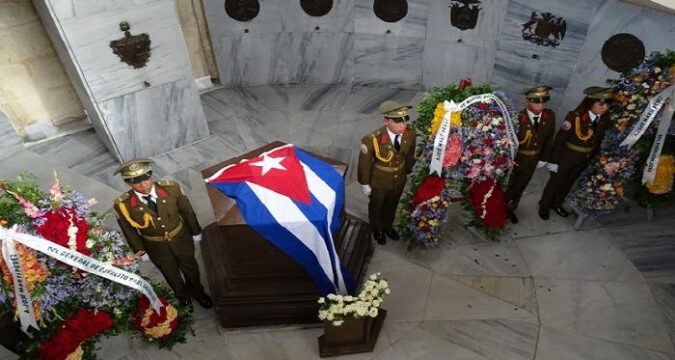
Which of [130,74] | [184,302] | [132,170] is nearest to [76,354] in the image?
[184,302]

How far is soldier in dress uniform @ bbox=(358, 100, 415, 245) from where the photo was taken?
384 centimetres

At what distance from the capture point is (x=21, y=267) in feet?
8.29

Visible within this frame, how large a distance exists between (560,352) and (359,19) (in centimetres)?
521

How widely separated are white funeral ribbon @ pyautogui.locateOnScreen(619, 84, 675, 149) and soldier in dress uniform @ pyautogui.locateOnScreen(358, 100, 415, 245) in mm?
1911

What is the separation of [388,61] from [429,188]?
3.55 metres

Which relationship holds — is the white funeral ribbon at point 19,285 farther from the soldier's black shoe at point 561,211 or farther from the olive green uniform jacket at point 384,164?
the soldier's black shoe at point 561,211

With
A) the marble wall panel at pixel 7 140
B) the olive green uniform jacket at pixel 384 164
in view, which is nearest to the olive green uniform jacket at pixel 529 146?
the olive green uniform jacket at pixel 384 164

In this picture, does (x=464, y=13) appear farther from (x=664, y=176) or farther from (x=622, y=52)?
(x=664, y=176)

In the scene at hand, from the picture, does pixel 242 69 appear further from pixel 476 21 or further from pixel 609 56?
pixel 609 56

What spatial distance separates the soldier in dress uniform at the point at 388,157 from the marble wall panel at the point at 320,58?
133 inches

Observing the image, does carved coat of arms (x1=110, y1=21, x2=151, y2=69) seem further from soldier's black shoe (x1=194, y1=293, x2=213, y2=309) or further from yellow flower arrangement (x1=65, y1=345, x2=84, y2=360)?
yellow flower arrangement (x1=65, y1=345, x2=84, y2=360)

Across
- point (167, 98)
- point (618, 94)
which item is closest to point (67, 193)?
point (167, 98)

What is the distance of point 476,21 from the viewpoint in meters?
6.02

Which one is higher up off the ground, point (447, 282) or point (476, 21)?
point (476, 21)
